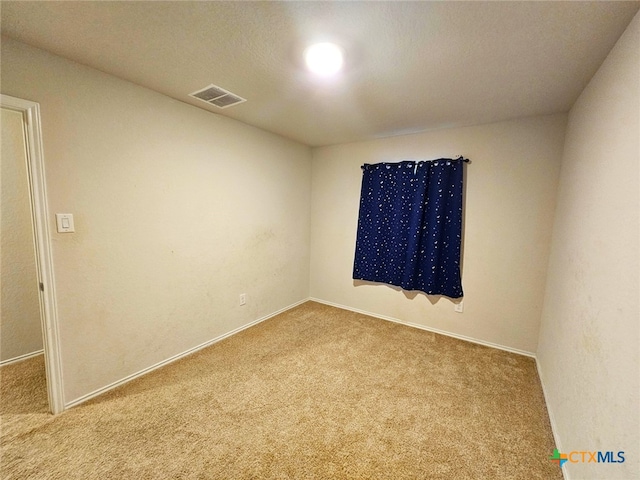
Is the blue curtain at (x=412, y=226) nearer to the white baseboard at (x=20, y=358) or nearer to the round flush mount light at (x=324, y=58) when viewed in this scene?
the round flush mount light at (x=324, y=58)

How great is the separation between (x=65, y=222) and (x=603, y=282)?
2951 millimetres

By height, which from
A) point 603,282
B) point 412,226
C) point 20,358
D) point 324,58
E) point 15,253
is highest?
point 324,58

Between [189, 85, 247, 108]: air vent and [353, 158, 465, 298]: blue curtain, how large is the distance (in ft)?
5.48

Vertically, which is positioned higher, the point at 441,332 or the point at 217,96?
the point at 217,96

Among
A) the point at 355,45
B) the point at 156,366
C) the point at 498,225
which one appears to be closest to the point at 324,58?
the point at 355,45

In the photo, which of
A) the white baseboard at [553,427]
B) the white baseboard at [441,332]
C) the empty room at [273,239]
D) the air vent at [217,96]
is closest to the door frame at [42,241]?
the empty room at [273,239]

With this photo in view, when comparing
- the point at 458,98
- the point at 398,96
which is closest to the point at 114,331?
the point at 398,96

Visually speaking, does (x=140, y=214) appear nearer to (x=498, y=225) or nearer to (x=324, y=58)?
(x=324, y=58)

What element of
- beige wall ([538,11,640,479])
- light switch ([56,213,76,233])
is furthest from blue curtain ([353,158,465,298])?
light switch ([56,213,76,233])

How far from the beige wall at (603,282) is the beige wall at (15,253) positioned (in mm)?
3834

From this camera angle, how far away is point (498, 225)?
98.4 inches

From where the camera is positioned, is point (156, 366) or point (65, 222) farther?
point (156, 366)

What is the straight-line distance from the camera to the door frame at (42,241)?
1.46 metres

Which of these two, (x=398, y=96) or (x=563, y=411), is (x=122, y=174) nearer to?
(x=398, y=96)
